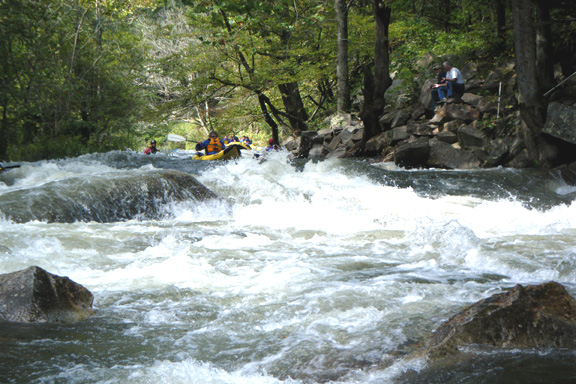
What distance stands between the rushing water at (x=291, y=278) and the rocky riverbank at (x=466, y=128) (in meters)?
1.34

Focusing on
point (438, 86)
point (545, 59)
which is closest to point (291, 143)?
point (438, 86)

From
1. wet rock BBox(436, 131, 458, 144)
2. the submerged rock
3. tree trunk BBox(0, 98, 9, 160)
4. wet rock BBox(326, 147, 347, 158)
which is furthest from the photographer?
tree trunk BBox(0, 98, 9, 160)

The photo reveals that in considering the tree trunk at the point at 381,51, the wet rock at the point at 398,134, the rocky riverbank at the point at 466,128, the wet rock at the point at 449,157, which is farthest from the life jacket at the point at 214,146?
the wet rock at the point at 449,157

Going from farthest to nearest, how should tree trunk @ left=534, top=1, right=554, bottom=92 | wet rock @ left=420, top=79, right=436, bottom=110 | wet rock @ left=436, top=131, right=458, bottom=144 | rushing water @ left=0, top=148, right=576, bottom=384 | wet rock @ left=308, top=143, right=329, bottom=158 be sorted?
wet rock @ left=308, top=143, right=329, bottom=158 → wet rock @ left=420, top=79, right=436, bottom=110 → wet rock @ left=436, top=131, right=458, bottom=144 → tree trunk @ left=534, top=1, right=554, bottom=92 → rushing water @ left=0, top=148, right=576, bottom=384

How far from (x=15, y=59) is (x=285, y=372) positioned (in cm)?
1576

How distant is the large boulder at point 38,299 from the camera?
3236 mm

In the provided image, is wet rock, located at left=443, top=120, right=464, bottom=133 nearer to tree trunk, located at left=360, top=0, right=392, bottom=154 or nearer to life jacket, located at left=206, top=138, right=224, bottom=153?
tree trunk, located at left=360, top=0, right=392, bottom=154

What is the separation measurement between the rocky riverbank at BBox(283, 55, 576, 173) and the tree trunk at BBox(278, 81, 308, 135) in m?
3.42

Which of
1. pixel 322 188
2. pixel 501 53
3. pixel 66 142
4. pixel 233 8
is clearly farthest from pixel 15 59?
pixel 501 53

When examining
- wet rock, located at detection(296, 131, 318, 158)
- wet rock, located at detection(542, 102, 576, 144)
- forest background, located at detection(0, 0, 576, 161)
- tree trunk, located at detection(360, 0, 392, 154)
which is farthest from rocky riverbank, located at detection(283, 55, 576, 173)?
forest background, located at detection(0, 0, 576, 161)

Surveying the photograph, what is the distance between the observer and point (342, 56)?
15.0 m

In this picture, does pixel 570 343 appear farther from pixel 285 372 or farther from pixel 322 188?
pixel 322 188

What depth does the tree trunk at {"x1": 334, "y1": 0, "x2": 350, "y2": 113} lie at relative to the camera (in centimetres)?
1456

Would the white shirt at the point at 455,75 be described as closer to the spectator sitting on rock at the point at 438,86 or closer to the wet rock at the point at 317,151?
the spectator sitting on rock at the point at 438,86
